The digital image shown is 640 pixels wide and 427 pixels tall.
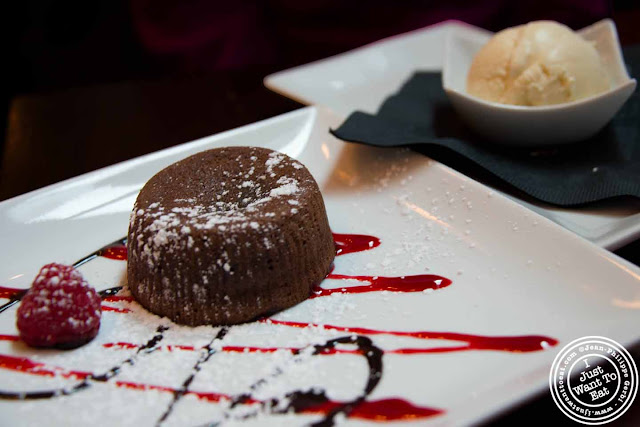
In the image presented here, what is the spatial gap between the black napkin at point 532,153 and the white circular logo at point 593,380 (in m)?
0.50

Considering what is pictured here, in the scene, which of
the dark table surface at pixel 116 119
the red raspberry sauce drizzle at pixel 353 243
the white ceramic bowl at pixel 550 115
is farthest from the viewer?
the dark table surface at pixel 116 119

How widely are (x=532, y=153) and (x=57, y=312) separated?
1.28m

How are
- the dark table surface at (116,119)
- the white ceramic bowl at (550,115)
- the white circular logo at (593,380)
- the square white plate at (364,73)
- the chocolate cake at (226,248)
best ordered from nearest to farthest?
the white circular logo at (593,380) → the chocolate cake at (226,248) → the white ceramic bowl at (550,115) → the dark table surface at (116,119) → the square white plate at (364,73)

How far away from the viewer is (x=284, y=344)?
1098 millimetres

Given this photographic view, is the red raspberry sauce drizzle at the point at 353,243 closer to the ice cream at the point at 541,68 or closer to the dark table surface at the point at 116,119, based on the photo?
the ice cream at the point at 541,68

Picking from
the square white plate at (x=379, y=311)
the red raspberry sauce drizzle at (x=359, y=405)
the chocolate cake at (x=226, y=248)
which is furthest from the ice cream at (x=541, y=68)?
the red raspberry sauce drizzle at (x=359, y=405)

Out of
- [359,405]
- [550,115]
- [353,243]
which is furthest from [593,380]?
[550,115]

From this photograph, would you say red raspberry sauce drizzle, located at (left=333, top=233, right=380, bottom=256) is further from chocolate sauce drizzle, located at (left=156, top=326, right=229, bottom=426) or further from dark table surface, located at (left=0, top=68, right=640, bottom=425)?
dark table surface, located at (left=0, top=68, right=640, bottom=425)

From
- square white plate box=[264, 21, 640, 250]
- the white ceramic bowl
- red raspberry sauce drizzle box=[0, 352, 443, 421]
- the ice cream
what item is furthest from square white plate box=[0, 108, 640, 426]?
square white plate box=[264, 21, 640, 250]

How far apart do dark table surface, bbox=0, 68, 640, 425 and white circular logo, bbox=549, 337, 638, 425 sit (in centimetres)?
141

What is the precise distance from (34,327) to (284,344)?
47 centimetres

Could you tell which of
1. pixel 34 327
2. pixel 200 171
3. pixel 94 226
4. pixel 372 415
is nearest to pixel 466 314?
pixel 372 415

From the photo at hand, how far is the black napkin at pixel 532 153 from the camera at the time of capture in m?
1.40

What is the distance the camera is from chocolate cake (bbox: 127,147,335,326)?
1157 millimetres
